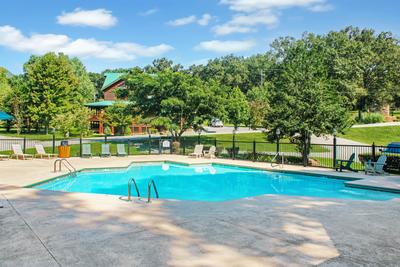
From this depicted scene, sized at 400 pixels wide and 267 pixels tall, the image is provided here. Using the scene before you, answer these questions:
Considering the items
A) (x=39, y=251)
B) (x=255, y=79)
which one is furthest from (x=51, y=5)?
(x=255, y=79)

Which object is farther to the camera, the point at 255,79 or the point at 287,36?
the point at 255,79

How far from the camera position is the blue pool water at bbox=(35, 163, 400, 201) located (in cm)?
1270

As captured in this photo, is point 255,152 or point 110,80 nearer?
point 255,152

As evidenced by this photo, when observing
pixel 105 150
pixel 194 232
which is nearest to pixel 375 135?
pixel 105 150

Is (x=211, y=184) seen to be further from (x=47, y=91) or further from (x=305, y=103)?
(x=47, y=91)

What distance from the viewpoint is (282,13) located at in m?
24.9

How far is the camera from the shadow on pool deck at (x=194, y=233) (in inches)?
192

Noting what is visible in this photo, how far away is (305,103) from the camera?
17.1 metres

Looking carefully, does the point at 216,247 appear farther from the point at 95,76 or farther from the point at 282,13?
the point at 95,76

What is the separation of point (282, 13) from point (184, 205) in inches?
802

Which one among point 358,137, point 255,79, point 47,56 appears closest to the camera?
point 358,137

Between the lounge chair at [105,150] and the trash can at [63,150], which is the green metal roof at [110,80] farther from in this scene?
the trash can at [63,150]

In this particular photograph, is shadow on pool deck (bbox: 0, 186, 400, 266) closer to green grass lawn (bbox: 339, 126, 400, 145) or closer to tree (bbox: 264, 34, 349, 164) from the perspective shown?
tree (bbox: 264, 34, 349, 164)

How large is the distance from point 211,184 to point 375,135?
85.3ft
